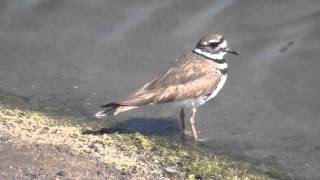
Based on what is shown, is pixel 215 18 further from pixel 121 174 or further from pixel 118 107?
pixel 121 174

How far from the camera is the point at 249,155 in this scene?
882cm

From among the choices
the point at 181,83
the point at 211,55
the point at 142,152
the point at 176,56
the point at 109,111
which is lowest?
the point at 142,152

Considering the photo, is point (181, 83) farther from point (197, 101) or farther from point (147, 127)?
point (147, 127)

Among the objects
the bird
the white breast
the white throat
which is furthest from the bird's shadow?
the white throat

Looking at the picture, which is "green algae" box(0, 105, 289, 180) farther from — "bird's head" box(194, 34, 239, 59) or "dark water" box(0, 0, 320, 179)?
"bird's head" box(194, 34, 239, 59)

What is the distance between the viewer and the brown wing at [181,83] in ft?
29.6

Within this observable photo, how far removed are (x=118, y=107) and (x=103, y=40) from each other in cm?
320

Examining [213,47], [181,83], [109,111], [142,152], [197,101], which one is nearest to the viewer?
[142,152]

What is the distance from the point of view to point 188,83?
30.5 feet

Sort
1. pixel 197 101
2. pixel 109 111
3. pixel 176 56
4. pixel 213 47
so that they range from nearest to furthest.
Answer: pixel 109 111
pixel 197 101
pixel 213 47
pixel 176 56

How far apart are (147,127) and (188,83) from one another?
2.77 feet

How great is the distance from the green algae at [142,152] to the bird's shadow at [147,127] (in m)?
0.26

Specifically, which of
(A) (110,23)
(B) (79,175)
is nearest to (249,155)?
(B) (79,175)

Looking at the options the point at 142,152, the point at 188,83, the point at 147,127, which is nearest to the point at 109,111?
the point at 147,127
